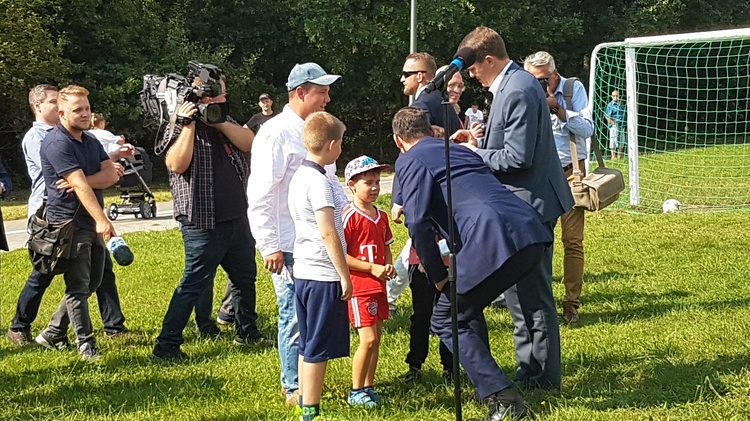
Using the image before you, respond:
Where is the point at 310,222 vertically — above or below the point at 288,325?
above

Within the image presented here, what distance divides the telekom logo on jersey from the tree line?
19.0m

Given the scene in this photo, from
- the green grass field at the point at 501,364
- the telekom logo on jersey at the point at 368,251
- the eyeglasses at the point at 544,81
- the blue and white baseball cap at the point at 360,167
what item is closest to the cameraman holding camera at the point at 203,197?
the green grass field at the point at 501,364

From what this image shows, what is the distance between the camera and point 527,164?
184 inches

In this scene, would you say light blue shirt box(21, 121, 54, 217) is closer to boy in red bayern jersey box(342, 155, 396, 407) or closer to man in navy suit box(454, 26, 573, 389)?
boy in red bayern jersey box(342, 155, 396, 407)

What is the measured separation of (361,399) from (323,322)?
736 mm

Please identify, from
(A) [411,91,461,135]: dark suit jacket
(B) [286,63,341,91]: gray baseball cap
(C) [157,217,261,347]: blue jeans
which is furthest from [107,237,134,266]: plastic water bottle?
(A) [411,91,461,135]: dark suit jacket

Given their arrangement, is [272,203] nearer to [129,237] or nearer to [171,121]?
[171,121]

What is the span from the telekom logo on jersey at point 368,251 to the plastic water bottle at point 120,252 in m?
1.67

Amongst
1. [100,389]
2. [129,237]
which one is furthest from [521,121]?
[129,237]

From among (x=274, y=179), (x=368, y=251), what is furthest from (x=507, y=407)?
(x=274, y=179)

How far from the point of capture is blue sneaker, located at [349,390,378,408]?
15.9ft

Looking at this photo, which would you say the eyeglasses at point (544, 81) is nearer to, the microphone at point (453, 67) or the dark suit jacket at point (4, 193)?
the microphone at point (453, 67)

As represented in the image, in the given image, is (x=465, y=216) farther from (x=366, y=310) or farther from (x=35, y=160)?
(x=35, y=160)

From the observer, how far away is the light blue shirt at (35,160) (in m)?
6.48
